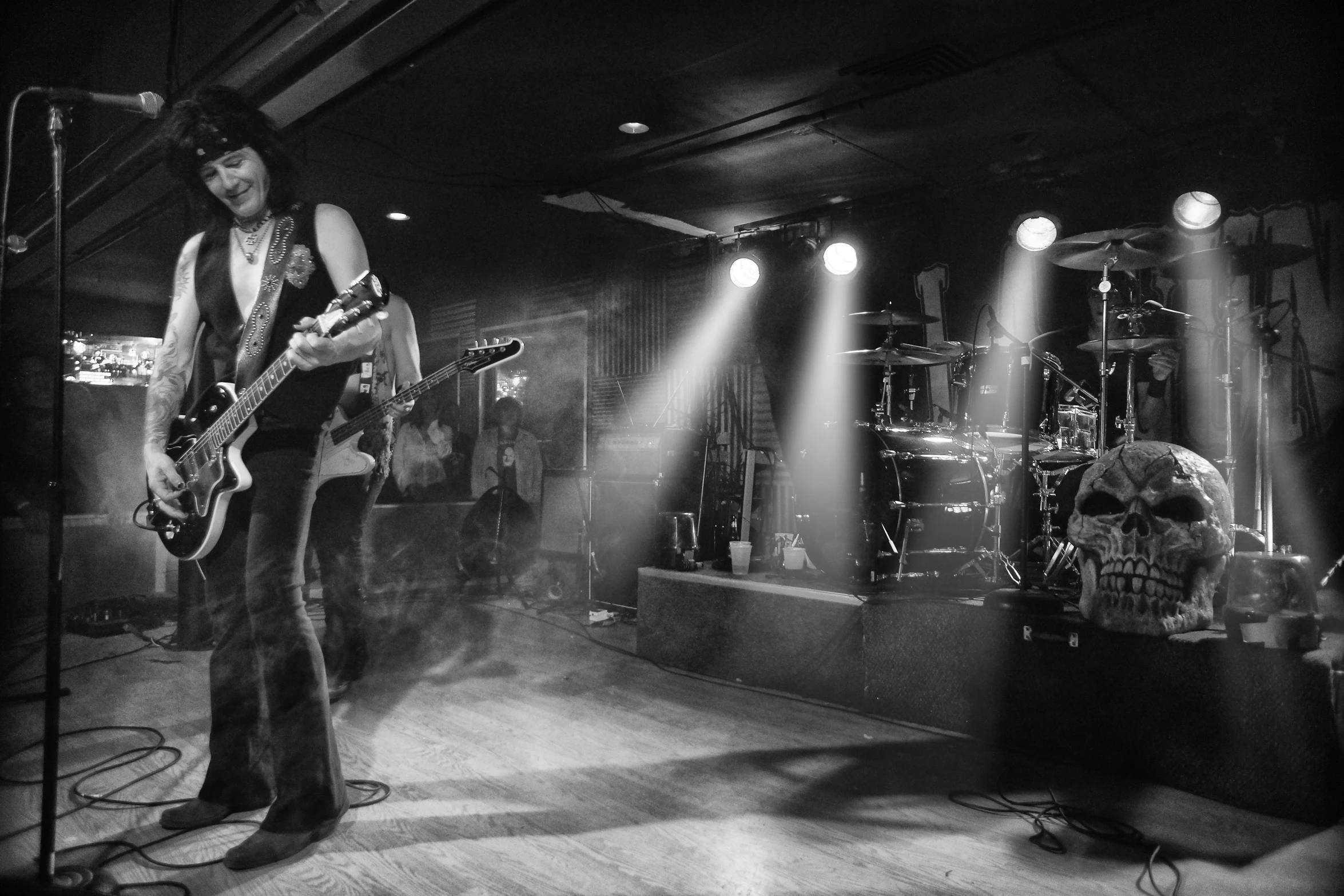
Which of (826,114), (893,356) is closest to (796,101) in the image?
(826,114)

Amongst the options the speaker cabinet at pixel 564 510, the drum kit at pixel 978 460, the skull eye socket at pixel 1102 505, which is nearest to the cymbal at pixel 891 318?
the drum kit at pixel 978 460

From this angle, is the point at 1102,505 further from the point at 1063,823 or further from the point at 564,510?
the point at 564,510

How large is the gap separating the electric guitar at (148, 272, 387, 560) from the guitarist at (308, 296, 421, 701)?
1227mm

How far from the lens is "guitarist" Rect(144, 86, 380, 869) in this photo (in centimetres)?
197

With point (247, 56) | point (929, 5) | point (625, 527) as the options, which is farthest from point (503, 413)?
point (929, 5)

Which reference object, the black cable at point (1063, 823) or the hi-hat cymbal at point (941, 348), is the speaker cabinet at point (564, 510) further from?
the black cable at point (1063, 823)

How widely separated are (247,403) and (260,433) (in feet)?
0.32

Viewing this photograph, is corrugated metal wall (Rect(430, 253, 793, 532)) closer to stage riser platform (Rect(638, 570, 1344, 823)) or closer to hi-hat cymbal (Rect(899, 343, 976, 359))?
hi-hat cymbal (Rect(899, 343, 976, 359))

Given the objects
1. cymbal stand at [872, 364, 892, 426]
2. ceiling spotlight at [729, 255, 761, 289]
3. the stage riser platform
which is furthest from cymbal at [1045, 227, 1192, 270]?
ceiling spotlight at [729, 255, 761, 289]

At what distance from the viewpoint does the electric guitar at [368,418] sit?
306cm

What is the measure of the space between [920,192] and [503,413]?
3.67 meters

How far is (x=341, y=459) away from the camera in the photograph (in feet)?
11.1

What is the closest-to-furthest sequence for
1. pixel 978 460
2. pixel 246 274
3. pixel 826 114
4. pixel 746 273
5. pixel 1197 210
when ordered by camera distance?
pixel 246 274 < pixel 978 460 < pixel 1197 210 < pixel 826 114 < pixel 746 273

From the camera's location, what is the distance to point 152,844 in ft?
6.64
